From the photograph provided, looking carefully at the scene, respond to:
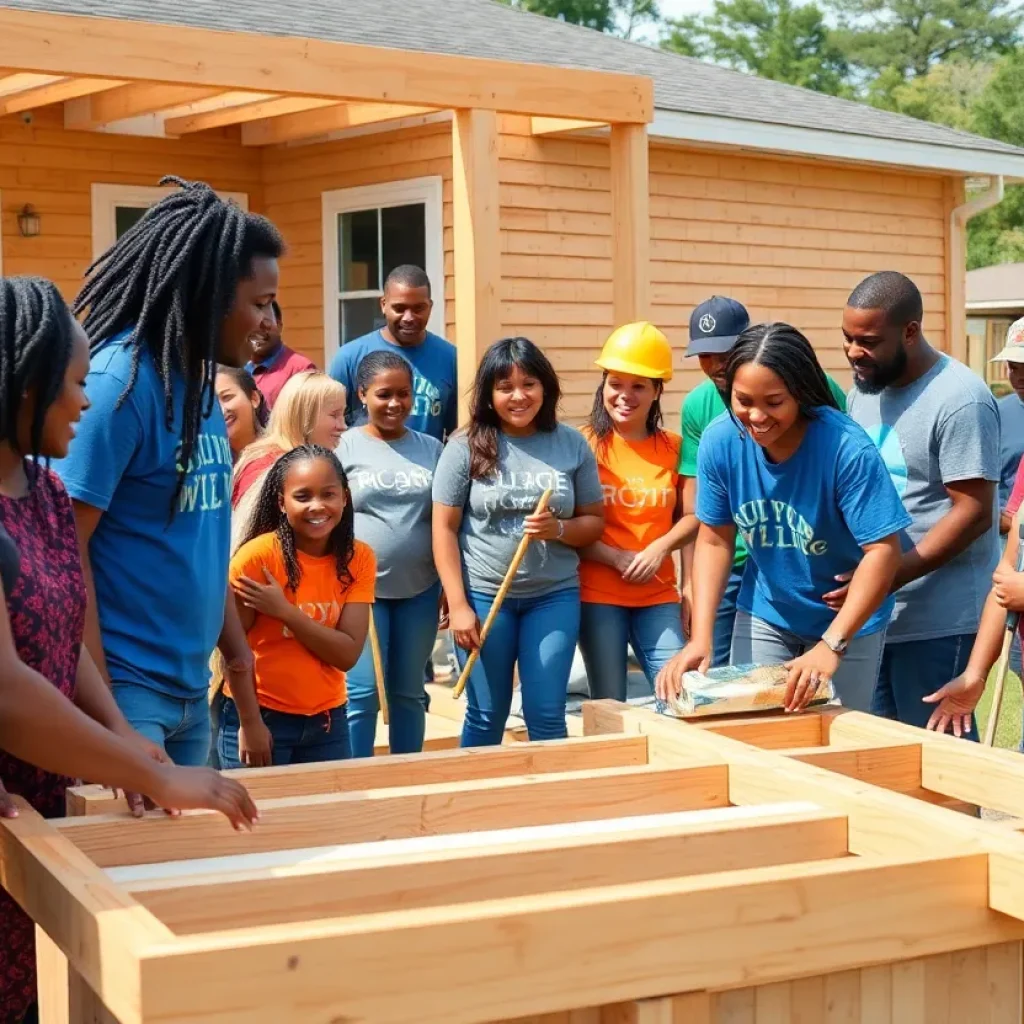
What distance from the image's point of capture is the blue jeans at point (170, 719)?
10.5ft

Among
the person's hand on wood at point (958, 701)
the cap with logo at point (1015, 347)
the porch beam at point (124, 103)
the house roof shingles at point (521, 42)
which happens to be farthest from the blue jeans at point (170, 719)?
the house roof shingles at point (521, 42)

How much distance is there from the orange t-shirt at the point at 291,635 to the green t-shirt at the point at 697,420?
1.58 metres

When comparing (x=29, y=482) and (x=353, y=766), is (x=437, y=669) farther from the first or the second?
(x=29, y=482)

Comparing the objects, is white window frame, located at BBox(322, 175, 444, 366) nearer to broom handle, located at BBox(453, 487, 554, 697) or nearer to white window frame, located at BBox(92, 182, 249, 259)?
white window frame, located at BBox(92, 182, 249, 259)

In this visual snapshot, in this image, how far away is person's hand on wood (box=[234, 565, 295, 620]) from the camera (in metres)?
4.65

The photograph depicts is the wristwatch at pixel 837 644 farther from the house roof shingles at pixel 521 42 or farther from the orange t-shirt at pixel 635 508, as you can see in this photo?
the house roof shingles at pixel 521 42

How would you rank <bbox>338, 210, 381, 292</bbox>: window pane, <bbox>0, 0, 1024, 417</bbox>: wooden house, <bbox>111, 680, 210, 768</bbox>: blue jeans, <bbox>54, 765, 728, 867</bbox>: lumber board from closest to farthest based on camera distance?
<bbox>54, 765, 728, 867</bbox>: lumber board < <bbox>111, 680, 210, 768</bbox>: blue jeans < <bbox>0, 0, 1024, 417</bbox>: wooden house < <bbox>338, 210, 381, 292</bbox>: window pane

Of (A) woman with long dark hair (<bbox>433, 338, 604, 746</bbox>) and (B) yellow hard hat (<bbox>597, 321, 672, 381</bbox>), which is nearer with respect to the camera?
(A) woman with long dark hair (<bbox>433, 338, 604, 746</bbox>)

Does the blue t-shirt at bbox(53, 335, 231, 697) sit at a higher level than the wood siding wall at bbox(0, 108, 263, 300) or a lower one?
lower

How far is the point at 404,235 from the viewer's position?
426 inches

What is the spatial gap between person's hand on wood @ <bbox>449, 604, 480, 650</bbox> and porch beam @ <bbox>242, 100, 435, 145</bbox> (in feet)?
14.7

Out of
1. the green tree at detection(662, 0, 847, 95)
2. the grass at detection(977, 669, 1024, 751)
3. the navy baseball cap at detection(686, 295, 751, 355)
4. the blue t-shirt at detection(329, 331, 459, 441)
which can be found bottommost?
the grass at detection(977, 669, 1024, 751)

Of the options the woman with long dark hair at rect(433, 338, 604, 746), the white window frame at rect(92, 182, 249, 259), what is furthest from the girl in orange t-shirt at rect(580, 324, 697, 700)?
the white window frame at rect(92, 182, 249, 259)

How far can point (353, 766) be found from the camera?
3127 mm
